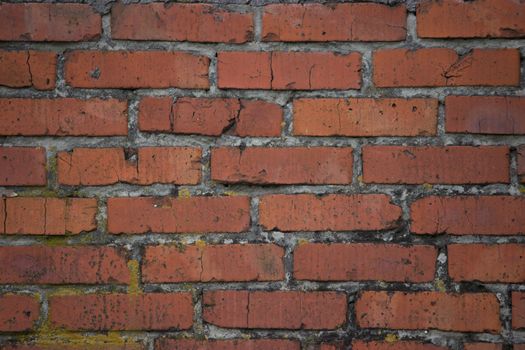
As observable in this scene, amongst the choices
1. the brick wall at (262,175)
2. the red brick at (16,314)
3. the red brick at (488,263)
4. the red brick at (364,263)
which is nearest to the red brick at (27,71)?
the brick wall at (262,175)

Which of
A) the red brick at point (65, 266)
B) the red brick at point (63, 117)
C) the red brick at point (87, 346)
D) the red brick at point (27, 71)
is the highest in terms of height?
the red brick at point (27, 71)

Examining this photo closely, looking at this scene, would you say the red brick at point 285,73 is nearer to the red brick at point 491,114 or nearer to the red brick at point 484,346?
the red brick at point 491,114

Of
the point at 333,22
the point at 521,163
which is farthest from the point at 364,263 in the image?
the point at 333,22

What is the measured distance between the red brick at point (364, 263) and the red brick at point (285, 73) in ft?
1.31

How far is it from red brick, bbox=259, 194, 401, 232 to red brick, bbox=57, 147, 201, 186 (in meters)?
0.22

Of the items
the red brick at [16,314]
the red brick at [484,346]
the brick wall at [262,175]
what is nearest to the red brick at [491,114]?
the brick wall at [262,175]

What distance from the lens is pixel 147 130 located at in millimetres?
1481

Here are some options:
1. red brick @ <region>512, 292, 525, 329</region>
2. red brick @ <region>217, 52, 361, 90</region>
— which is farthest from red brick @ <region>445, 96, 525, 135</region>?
red brick @ <region>512, 292, 525, 329</region>

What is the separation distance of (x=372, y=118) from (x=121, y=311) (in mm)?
772

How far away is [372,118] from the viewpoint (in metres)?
1.48

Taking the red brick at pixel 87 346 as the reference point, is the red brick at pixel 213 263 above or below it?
above

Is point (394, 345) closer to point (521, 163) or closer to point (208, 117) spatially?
point (521, 163)

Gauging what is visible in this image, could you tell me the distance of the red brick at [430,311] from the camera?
1457 mm

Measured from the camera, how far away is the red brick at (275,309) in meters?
1.46
